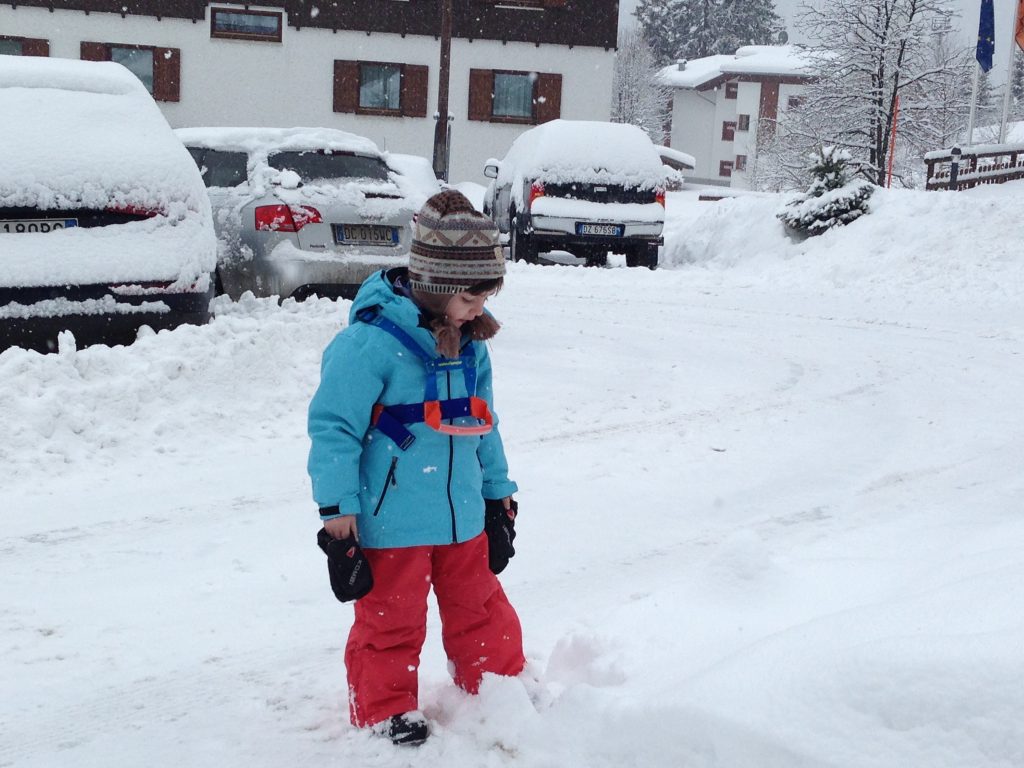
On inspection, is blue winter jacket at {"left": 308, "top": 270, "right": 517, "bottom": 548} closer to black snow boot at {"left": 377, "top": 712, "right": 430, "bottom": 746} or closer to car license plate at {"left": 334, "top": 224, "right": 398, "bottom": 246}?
black snow boot at {"left": 377, "top": 712, "right": 430, "bottom": 746}

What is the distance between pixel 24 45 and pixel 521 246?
19238 millimetres

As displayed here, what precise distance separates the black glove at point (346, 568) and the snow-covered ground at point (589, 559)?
0.43 metres

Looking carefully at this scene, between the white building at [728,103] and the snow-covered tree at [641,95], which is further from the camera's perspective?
the snow-covered tree at [641,95]

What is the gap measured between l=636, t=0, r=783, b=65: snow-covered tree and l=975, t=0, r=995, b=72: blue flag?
61400 mm

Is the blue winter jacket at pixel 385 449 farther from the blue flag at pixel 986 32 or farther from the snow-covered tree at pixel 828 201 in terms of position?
the blue flag at pixel 986 32

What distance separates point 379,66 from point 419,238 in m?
26.7

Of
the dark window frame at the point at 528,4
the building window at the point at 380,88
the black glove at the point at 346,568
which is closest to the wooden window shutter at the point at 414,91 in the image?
the building window at the point at 380,88

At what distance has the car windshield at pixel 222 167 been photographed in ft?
26.5

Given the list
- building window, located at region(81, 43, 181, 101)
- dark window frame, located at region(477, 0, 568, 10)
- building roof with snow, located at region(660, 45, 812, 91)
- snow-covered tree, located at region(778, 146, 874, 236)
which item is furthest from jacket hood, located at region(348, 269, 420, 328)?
building roof with snow, located at region(660, 45, 812, 91)

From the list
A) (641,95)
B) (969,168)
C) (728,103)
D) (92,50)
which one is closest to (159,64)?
(92,50)

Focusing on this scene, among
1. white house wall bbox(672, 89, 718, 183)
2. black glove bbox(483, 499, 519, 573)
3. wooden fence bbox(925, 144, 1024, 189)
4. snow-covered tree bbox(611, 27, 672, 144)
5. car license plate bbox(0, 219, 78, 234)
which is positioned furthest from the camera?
snow-covered tree bbox(611, 27, 672, 144)

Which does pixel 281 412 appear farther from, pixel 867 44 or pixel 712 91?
pixel 712 91

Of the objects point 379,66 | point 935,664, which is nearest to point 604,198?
point 935,664

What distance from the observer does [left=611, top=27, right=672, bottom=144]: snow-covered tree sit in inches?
2913
